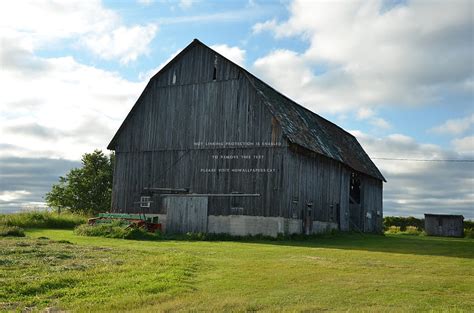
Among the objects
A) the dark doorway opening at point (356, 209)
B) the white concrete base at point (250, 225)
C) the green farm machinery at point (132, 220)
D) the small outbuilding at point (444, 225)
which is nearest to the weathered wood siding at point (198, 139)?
the white concrete base at point (250, 225)

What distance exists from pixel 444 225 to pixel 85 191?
36026mm

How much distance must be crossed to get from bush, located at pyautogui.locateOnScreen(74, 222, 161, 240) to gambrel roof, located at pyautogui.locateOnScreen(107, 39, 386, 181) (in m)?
7.98

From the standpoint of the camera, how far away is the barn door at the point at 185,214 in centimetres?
3050

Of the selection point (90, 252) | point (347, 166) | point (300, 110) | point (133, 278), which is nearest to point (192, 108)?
point (300, 110)

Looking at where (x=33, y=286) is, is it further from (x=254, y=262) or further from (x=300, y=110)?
(x=300, y=110)

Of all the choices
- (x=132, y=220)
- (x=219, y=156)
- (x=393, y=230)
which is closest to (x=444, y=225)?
(x=393, y=230)

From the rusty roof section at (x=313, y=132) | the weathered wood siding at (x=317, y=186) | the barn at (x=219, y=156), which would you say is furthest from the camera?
the rusty roof section at (x=313, y=132)

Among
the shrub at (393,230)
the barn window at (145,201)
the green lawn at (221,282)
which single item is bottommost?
the green lawn at (221,282)

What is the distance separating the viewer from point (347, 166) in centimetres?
3881

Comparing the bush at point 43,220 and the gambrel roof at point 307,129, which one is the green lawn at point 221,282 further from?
the bush at point 43,220

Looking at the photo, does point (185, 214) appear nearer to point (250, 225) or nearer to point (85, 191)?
point (250, 225)

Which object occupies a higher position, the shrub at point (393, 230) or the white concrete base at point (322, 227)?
the white concrete base at point (322, 227)

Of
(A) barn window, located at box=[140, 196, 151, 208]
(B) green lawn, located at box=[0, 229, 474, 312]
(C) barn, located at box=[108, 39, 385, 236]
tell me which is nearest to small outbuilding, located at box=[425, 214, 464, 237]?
(C) barn, located at box=[108, 39, 385, 236]

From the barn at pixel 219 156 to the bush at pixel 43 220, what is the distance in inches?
189
